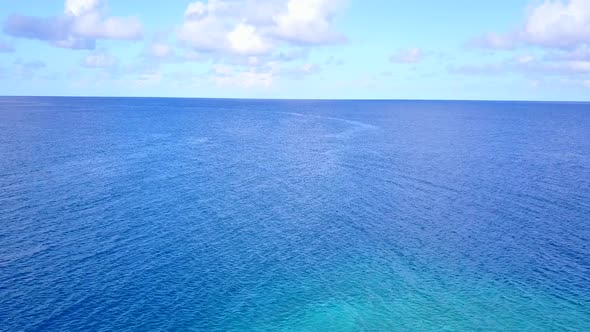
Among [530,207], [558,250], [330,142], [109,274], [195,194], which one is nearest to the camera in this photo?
[109,274]

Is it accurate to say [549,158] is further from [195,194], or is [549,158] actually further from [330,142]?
[195,194]

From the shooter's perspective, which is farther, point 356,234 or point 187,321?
point 356,234

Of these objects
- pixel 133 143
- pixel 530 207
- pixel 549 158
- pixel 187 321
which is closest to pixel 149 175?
pixel 133 143

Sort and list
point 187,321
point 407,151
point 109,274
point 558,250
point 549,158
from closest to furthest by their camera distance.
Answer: point 187,321 < point 109,274 < point 558,250 < point 549,158 < point 407,151

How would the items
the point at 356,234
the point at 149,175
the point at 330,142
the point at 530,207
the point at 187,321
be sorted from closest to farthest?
the point at 187,321 < the point at 356,234 < the point at 530,207 < the point at 149,175 < the point at 330,142

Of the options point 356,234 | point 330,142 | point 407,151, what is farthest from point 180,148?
point 356,234

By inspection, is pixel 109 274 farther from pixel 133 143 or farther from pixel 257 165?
pixel 133 143
